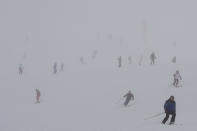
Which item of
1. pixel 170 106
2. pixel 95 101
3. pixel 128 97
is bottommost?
pixel 95 101

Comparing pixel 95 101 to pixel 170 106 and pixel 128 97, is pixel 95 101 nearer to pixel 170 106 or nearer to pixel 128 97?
pixel 128 97

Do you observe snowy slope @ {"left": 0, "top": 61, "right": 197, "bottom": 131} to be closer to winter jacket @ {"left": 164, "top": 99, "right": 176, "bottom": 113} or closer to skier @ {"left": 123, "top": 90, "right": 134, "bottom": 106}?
skier @ {"left": 123, "top": 90, "right": 134, "bottom": 106}

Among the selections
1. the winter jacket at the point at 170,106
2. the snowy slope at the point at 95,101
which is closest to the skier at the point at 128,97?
the snowy slope at the point at 95,101

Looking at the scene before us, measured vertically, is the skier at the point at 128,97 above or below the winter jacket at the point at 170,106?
below

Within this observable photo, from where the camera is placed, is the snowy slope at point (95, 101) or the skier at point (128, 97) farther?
the skier at point (128, 97)

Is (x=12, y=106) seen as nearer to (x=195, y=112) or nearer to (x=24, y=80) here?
(x=24, y=80)

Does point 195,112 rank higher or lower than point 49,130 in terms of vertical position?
higher

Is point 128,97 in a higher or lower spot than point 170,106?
lower

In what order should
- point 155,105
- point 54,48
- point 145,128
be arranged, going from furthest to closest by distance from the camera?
point 54,48, point 155,105, point 145,128

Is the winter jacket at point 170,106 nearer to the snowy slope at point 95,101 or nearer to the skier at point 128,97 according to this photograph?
the snowy slope at point 95,101

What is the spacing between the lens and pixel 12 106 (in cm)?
4141

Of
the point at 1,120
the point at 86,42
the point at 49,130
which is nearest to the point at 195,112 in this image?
the point at 49,130

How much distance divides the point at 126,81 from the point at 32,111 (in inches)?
336

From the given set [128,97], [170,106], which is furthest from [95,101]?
[170,106]
